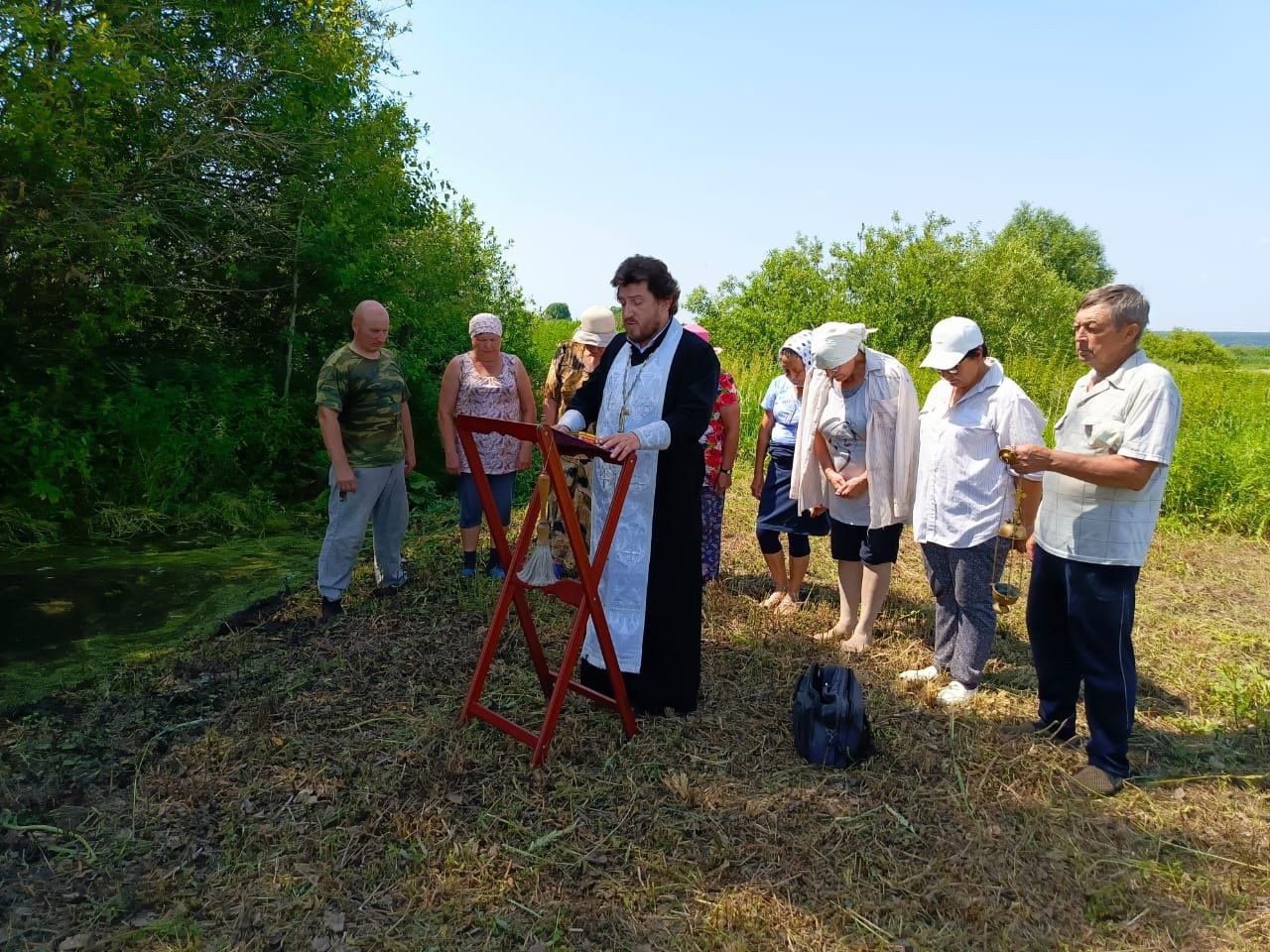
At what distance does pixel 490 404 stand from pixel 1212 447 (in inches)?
283

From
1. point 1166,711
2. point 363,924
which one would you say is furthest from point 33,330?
point 1166,711

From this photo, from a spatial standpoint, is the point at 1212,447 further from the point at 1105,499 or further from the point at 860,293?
the point at 860,293

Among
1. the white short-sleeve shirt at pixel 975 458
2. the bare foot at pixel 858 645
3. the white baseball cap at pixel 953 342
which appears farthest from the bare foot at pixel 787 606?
the white baseball cap at pixel 953 342

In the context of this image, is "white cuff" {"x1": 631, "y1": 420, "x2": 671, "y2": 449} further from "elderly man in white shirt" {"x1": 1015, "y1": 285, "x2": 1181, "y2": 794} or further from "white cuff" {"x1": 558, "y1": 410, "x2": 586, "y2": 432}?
"elderly man in white shirt" {"x1": 1015, "y1": 285, "x2": 1181, "y2": 794}

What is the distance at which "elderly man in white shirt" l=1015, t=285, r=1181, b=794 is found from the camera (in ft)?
10.0

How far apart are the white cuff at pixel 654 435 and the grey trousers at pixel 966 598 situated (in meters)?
1.52

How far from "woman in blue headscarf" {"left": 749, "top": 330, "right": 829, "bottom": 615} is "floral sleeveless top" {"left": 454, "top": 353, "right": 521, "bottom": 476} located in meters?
1.69

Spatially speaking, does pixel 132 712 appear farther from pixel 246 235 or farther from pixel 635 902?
pixel 246 235

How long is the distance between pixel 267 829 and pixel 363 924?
0.65m

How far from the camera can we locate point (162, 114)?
773 cm

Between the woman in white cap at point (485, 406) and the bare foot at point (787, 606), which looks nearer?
the bare foot at point (787, 606)

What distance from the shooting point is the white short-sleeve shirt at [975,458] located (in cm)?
373

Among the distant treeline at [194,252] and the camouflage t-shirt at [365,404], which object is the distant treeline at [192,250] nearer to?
the distant treeline at [194,252]

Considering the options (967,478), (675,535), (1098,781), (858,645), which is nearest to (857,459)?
(967,478)
